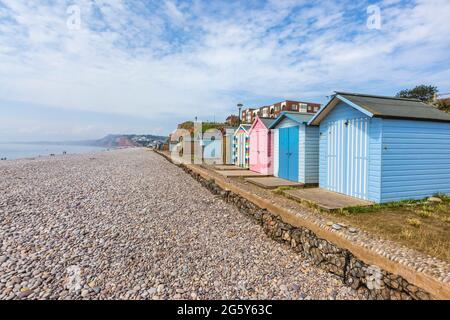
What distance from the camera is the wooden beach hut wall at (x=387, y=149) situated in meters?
6.40

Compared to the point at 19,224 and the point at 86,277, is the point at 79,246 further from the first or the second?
the point at 19,224

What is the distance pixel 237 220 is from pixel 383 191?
13.6 feet

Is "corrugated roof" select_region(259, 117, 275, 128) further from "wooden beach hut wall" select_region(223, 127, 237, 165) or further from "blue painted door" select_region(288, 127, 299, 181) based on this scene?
"wooden beach hut wall" select_region(223, 127, 237, 165)

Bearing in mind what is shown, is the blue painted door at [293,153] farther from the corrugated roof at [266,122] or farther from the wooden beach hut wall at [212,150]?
the wooden beach hut wall at [212,150]

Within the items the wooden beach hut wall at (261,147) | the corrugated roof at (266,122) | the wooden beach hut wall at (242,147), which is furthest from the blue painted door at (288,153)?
the wooden beach hut wall at (242,147)

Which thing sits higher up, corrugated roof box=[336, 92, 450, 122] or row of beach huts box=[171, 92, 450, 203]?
corrugated roof box=[336, 92, 450, 122]

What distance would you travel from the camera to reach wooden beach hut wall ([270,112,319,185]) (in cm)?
936

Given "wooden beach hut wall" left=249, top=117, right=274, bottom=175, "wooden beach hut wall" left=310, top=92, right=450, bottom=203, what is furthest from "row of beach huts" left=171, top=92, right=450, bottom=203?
"wooden beach hut wall" left=249, top=117, right=274, bottom=175

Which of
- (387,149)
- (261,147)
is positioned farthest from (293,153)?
(387,149)

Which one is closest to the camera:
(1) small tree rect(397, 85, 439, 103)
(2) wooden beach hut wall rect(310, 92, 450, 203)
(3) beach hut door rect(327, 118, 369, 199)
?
(2) wooden beach hut wall rect(310, 92, 450, 203)

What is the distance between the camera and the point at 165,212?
6.83m

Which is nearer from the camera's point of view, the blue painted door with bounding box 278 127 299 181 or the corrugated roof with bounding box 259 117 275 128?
the blue painted door with bounding box 278 127 299 181
